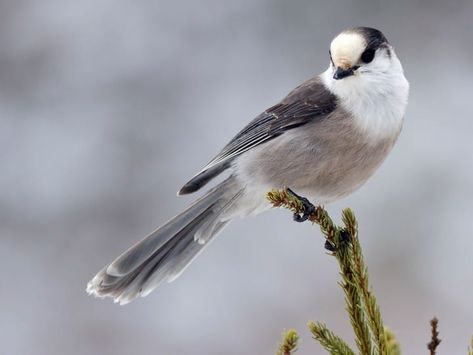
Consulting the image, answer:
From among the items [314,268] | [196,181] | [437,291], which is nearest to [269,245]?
[314,268]

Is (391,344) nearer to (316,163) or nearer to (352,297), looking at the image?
(352,297)

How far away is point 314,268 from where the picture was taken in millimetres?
5156

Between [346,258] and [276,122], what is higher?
[276,122]

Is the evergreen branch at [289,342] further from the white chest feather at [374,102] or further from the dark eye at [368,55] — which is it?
the dark eye at [368,55]

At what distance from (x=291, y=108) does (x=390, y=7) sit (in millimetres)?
2691

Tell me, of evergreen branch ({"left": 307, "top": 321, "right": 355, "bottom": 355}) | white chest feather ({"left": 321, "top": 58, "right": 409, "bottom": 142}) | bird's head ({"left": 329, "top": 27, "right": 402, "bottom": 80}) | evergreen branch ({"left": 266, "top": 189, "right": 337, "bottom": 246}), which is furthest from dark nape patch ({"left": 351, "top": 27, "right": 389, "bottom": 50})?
evergreen branch ({"left": 307, "top": 321, "right": 355, "bottom": 355})

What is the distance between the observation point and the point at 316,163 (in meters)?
3.26

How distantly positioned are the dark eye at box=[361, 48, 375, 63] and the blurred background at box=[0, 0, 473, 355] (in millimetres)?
1774

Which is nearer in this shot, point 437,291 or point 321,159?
point 321,159

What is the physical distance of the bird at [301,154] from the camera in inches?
127

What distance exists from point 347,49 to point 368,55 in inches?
5.0

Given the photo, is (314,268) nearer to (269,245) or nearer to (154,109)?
(269,245)

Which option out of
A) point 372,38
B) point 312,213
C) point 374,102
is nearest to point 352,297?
point 312,213

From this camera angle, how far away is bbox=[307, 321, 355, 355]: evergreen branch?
2.03 meters
